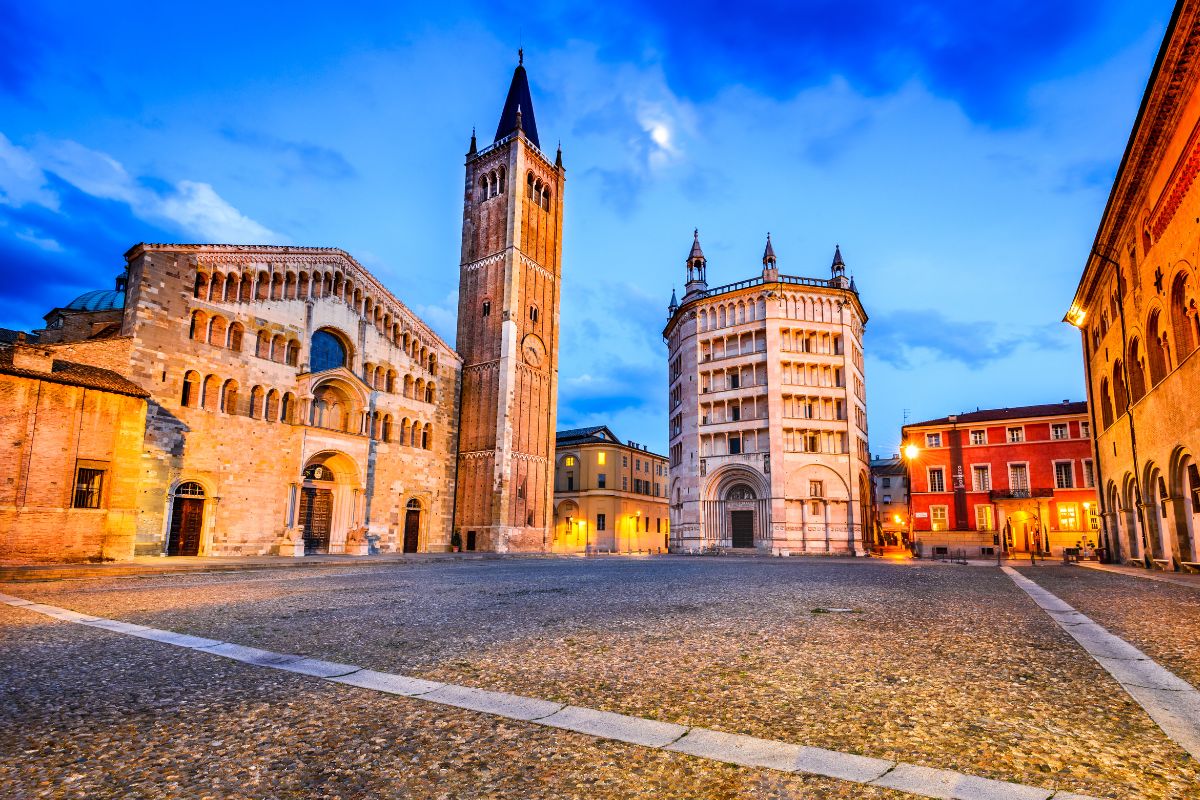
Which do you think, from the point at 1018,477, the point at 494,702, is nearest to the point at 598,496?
the point at 1018,477

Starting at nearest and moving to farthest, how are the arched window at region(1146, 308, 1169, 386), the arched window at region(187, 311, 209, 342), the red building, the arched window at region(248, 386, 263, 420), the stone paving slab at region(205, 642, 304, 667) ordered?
the stone paving slab at region(205, 642, 304, 667), the arched window at region(1146, 308, 1169, 386), the arched window at region(187, 311, 209, 342), the arched window at region(248, 386, 263, 420), the red building

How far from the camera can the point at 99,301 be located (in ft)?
145

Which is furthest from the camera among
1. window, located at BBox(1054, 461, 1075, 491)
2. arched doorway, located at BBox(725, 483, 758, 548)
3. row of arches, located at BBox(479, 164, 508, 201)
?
arched doorway, located at BBox(725, 483, 758, 548)

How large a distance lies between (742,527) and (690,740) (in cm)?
4800

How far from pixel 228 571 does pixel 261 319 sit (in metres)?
15.6

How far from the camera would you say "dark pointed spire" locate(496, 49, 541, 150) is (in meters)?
51.9

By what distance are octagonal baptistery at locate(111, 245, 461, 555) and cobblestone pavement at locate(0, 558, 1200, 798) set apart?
20527 millimetres

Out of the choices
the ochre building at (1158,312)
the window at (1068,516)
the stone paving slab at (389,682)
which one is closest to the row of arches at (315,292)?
the stone paving slab at (389,682)

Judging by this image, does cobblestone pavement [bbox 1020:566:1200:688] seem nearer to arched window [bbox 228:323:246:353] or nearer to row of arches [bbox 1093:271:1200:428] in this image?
row of arches [bbox 1093:271:1200:428]

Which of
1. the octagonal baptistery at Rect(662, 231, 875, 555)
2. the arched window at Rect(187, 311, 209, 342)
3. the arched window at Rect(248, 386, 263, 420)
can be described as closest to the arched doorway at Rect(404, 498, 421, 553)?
the arched window at Rect(248, 386, 263, 420)

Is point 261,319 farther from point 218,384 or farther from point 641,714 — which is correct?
point 641,714

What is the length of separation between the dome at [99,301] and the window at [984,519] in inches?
2516

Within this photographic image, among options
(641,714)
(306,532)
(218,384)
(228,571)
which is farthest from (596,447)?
(641,714)

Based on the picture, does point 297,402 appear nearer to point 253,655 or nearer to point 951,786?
point 253,655
